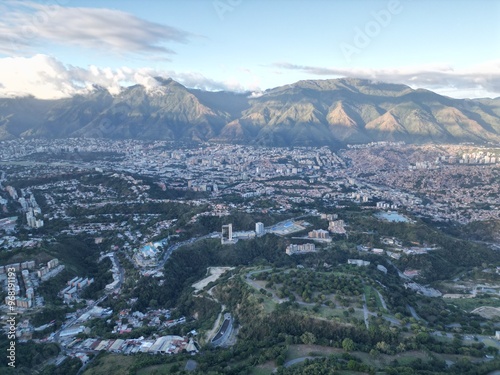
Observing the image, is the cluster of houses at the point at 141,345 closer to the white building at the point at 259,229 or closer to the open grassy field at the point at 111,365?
the open grassy field at the point at 111,365

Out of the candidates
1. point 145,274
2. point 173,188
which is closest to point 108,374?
point 145,274

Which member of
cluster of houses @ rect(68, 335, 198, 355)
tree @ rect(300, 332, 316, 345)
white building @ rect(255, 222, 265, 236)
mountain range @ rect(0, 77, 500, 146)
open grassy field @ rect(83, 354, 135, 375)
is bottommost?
cluster of houses @ rect(68, 335, 198, 355)

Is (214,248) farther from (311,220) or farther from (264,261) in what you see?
(311,220)

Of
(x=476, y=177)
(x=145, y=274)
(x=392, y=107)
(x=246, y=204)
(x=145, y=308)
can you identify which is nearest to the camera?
(x=145, y=308)

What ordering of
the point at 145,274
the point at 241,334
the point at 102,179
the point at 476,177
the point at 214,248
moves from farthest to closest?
the point at 476,177, the point at 102,179, the point at 214,248, the point at 145,274, the point at 241,334

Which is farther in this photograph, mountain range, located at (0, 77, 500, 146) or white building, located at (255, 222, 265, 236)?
mountain range, located at (0, 77, 500, 146)

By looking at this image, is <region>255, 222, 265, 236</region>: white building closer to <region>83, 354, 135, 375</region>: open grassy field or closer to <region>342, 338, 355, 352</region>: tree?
<region>342, 338, 355, 352</region>: tree

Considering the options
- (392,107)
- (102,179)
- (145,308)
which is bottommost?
(145,308)

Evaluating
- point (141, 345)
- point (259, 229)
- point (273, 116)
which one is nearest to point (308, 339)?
point (141, 345)

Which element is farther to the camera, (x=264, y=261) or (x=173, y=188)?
(x=173, y=188)

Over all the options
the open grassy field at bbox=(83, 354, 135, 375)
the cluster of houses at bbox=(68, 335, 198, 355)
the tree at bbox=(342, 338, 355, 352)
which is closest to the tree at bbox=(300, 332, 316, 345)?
the tree at bbox=(342, 338, 355, 352)
